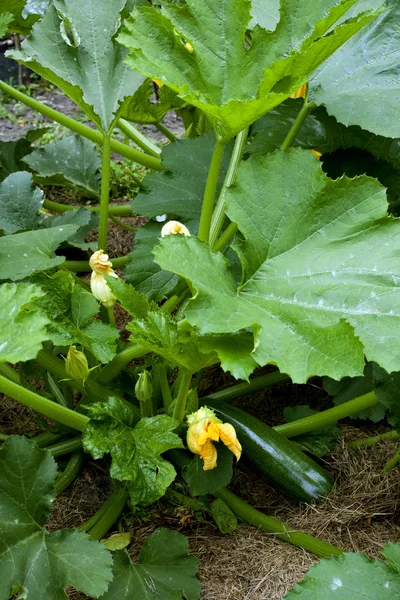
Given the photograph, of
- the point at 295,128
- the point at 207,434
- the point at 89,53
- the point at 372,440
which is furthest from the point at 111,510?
the point at 89,53

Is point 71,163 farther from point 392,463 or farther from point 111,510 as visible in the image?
point 392,463

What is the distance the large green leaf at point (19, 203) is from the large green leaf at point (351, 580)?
4.27 feet

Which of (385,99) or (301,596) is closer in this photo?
(301,596)

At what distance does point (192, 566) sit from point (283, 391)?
2.51 ft

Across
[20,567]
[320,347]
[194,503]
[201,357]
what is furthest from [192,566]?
[320,347]

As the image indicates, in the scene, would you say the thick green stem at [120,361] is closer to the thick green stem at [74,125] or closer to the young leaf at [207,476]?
the young leaf at [207,476]

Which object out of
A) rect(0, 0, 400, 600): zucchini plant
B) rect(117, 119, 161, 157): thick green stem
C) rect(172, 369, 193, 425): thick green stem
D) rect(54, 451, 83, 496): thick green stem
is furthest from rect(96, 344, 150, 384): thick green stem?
rect(117, 119, 161, 157): thick green stem

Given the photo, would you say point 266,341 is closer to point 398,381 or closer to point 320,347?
point 320,347

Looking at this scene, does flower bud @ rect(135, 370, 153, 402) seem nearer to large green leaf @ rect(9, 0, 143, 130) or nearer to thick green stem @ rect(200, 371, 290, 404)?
thick green stem @ rect(200, 371, 290, 404)

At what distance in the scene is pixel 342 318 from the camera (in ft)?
4.44

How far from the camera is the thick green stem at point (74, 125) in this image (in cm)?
227

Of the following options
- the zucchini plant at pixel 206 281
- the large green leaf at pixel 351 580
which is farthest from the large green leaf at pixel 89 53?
the large green leaf at pixel 351 580

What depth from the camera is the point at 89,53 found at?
2053mm

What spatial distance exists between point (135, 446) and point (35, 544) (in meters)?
0.29
